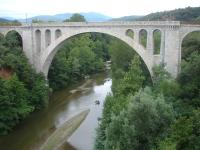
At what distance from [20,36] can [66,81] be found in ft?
26.4

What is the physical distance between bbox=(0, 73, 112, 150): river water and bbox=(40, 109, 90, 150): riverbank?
38 cm

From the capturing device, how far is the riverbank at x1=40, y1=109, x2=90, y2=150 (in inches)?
925

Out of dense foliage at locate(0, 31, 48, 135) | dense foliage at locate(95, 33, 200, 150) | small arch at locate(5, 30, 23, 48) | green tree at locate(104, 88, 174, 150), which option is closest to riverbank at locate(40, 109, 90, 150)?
dense foliage at locate(0, 31, 48, 135)

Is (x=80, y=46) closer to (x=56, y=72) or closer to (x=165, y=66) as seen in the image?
(x=56, y=72)

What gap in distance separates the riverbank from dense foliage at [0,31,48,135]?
123 inches

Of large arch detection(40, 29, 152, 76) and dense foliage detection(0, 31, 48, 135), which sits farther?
large arch detection(40, 29, 152, 76)

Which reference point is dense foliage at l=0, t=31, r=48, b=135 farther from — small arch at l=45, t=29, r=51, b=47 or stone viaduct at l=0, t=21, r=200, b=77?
small arch at l=45, t=29, r=51, b=47

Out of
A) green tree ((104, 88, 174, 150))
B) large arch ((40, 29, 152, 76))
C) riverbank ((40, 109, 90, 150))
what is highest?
large arch ((40, 29, 152, 76))

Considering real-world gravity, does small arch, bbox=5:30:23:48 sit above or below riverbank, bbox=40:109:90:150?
above

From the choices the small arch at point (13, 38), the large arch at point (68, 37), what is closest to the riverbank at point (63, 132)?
the large arch at point (68, 37)

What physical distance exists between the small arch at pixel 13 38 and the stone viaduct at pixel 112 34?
57 cm

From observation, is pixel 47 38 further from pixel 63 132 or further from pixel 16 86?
pixel 63 132

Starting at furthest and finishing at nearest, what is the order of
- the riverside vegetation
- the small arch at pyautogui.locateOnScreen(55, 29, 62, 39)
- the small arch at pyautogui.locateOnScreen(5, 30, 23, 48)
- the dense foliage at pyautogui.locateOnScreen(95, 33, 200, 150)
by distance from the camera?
the small arch at pyautogui.locateOnScreen(5, 30, 23, 48) → the small arch at pyautogui.locateOnScreen(55, 29, 62, 39) → the riverside vegetation → the dense foliage at pyautogui.locateOnScreen(95, 33, 200, 150)

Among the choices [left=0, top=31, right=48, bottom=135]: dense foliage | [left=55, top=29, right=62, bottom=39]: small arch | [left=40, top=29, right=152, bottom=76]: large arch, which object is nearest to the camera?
[left=0, top=31, right=48, bottom=135]: dense foliage
